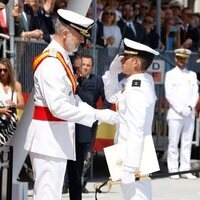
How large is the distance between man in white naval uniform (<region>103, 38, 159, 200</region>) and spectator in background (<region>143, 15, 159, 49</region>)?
6842mm

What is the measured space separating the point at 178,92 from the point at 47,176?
7.00 m

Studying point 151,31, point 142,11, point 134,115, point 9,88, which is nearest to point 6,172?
point 134,115

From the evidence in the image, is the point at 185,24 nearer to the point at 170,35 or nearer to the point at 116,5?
the point at 170,35

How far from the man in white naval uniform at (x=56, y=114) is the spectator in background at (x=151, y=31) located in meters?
7.35

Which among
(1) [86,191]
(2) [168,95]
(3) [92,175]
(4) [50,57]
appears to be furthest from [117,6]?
(4) [50,57]

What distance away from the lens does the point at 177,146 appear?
13609 mm

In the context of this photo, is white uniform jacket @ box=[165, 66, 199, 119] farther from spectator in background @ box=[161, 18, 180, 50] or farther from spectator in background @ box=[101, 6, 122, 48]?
→ spectator in background @ box=[161, 18, 180, 50]

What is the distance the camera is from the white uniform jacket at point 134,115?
6742mm

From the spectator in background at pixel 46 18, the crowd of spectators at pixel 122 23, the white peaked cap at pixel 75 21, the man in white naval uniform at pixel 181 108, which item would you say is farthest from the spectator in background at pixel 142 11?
the white peaked cap at pixel 75 21

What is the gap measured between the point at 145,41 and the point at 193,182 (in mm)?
2498

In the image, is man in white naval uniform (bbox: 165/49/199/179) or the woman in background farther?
man in white naval uniform (bbox: 165/49/199/179)

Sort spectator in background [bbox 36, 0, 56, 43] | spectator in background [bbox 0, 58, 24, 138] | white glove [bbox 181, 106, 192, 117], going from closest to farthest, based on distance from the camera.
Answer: spectator in background [bbox 0, 58, 24, 138]
spectator in background [bbox 36, 0, 56, 43]
white glove [bbox 181, 106, 192, 117]

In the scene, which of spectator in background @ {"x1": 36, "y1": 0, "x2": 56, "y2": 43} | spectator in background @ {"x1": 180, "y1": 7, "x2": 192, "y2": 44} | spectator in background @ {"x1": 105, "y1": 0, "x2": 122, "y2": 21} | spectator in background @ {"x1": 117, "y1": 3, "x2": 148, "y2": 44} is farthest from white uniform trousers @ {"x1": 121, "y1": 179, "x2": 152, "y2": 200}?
spectator in background @ {"x1": 180, "y1": 7, "x2": 192, "y2": 44}

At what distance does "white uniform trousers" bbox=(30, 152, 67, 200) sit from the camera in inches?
261
